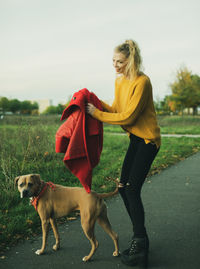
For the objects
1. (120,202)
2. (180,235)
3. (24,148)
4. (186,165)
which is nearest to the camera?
(180,235)

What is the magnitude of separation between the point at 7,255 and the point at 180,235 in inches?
90.3

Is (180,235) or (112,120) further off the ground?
(112,120)

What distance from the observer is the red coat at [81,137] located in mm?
3195

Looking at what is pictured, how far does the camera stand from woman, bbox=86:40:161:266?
10.1 feet

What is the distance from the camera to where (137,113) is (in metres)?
3.08

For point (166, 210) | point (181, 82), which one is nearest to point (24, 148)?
point (166, 210)

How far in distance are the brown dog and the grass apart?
0.91m

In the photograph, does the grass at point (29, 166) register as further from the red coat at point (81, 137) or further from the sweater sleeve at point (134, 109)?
the sweater sleeve at point (134, 109)

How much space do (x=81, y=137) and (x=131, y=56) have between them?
104 cm

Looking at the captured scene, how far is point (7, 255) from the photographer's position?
352 centimetres

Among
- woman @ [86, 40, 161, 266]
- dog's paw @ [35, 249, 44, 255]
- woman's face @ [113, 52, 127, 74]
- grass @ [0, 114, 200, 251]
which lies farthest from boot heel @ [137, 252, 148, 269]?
woman's face @ [113, 52, 127, 74]

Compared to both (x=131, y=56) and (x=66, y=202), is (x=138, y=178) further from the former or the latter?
(x=131, y=56)

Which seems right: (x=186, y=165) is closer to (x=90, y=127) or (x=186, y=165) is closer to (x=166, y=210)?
(x=166, y=210)

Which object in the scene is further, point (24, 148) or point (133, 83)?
point (24, 148)
